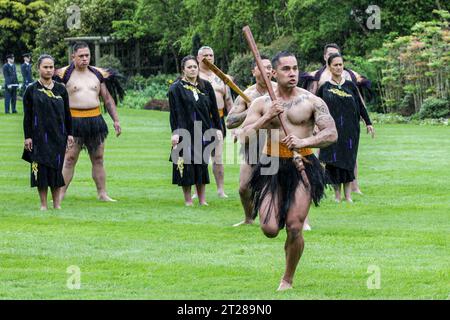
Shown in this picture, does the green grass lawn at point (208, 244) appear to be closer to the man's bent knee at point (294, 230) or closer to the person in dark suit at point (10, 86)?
the man's bent knee at point (294, 230)

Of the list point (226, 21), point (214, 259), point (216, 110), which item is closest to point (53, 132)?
point (216, 110)

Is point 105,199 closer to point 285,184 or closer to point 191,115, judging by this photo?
point 191,115

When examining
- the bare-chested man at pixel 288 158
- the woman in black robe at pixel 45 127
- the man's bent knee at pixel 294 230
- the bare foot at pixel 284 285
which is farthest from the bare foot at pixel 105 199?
the man's bent knee at pixel 294 230

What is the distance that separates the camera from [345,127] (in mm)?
17922

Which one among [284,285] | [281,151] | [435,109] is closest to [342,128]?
[281,151]

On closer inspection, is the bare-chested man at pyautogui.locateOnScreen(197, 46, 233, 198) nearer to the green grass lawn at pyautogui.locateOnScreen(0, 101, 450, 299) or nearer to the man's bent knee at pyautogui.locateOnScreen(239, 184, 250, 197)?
the green grass lawn at pyautogui.locateOnScreen(0, 101, 450, 299)

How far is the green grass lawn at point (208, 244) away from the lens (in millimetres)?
10906

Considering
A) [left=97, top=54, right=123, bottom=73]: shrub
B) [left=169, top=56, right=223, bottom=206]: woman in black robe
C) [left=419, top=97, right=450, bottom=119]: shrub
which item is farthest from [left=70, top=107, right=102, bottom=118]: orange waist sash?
[left=97, top=54, right=123, bottom=73]: shrub

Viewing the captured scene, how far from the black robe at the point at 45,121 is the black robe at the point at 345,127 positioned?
376 cm

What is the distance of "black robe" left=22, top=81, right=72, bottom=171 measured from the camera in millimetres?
16672

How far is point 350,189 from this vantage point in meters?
18.1

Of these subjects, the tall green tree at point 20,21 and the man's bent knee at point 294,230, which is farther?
the tall green tree at point 20,21

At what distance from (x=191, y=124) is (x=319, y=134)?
21.6ft
